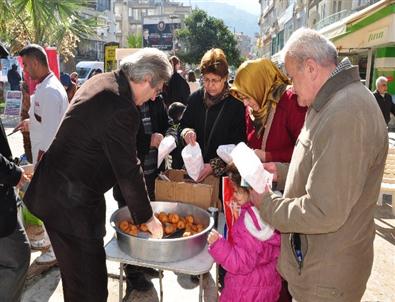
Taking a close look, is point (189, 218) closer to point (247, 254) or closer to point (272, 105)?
point (247, 254)

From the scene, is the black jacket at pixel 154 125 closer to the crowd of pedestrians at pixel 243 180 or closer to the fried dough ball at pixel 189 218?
the crowd of pedestrians at pixel 243 180

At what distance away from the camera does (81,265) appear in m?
2.03

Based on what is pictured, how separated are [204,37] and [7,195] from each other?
4506 centimetres

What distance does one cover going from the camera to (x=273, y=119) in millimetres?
2434

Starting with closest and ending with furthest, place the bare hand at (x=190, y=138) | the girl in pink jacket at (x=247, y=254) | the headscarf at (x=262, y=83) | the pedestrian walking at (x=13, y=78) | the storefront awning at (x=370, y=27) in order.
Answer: the girl in pink jacket at (x=247, y=254), the headscarf at (x=262, y=83), the bare hand at (x=190, y=138), the storefront awning at (x=370, y=27), the pedestrian walking at (x=13, y=78)

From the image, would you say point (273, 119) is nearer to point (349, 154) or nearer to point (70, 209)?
point (349, 154)

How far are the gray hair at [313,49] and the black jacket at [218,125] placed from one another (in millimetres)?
1359

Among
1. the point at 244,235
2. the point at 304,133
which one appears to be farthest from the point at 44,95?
the point at 304,133

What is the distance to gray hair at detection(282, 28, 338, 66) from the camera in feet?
4.94

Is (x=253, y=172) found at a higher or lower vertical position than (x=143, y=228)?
higher

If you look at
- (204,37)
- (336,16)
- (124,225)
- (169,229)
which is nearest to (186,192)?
(169,229)

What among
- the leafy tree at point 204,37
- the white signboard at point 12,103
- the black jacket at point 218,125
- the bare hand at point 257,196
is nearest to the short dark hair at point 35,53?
the black jacket at point 218,125

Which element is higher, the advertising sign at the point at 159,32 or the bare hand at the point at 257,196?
the advertising sign at the point at 159,32

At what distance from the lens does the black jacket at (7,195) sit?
2148mm
